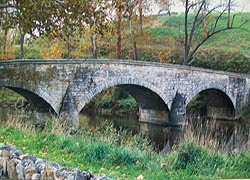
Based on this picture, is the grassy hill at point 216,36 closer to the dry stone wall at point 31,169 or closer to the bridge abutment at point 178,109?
the dry stone wall at point 31,169

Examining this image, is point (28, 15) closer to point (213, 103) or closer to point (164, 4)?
point (164, 4)

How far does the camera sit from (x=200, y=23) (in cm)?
555

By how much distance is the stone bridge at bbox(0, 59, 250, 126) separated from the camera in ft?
23.3

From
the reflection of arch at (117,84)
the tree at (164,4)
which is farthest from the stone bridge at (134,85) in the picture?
the tree at (164,4)

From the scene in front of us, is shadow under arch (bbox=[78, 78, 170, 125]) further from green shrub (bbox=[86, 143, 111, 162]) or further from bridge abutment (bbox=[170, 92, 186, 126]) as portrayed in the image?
green shrub (bbox=[86, 143, 111, 162])

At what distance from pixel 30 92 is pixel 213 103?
440cm

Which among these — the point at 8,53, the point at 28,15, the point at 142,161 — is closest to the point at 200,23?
the point at 28,15

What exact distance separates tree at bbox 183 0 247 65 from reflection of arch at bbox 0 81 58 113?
2761 mm

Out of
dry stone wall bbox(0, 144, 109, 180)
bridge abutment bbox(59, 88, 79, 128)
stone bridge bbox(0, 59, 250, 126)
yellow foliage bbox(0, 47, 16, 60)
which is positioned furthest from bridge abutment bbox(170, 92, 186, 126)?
dry stone wall bbox(0, 144, 109, 180)

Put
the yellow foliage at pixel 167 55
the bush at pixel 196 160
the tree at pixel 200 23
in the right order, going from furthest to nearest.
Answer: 1. the yellow foliage at pixel 167 55
2. the tree at pixel 200 23
3. the bush at pixel 196 160

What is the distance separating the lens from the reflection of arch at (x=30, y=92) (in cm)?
688

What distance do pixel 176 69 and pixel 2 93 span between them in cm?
384

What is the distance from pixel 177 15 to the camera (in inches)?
193

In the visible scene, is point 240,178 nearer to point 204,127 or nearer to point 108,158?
point 108,158
